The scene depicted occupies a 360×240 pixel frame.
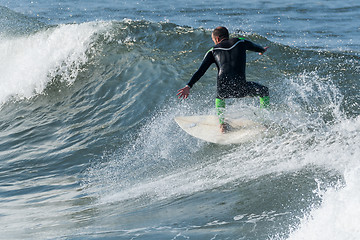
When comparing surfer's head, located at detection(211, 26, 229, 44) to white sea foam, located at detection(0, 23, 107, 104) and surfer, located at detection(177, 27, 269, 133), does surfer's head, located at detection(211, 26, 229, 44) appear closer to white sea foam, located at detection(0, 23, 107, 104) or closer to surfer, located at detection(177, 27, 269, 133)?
surfer, located at detection(177, 27, 269, 133)

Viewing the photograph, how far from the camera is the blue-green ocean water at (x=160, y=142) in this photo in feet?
15.8

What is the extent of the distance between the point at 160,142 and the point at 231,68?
174cm

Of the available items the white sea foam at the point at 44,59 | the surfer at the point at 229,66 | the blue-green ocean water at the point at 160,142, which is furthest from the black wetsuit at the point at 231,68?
the white sea foam at the point at 44,59

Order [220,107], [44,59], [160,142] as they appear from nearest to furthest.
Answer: [220,107]
[160,142]
[44,59]

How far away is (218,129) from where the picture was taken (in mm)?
7406

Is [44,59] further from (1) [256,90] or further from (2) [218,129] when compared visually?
(1) [256,90]

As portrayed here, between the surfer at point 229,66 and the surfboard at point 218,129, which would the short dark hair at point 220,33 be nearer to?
the surfer at point 229,66

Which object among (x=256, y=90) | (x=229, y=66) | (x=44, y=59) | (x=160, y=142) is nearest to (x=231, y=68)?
(x=229, y=66)

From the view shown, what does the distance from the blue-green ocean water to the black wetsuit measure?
485 millimetres

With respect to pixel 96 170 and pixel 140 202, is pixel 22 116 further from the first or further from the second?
pixel 140 202

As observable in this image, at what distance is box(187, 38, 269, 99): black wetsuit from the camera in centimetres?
686

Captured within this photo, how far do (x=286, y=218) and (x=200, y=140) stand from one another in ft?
10.5

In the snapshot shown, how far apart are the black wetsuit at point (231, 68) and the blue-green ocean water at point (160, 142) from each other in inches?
19.1

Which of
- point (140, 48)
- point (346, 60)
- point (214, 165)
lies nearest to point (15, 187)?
point (214, 165)
